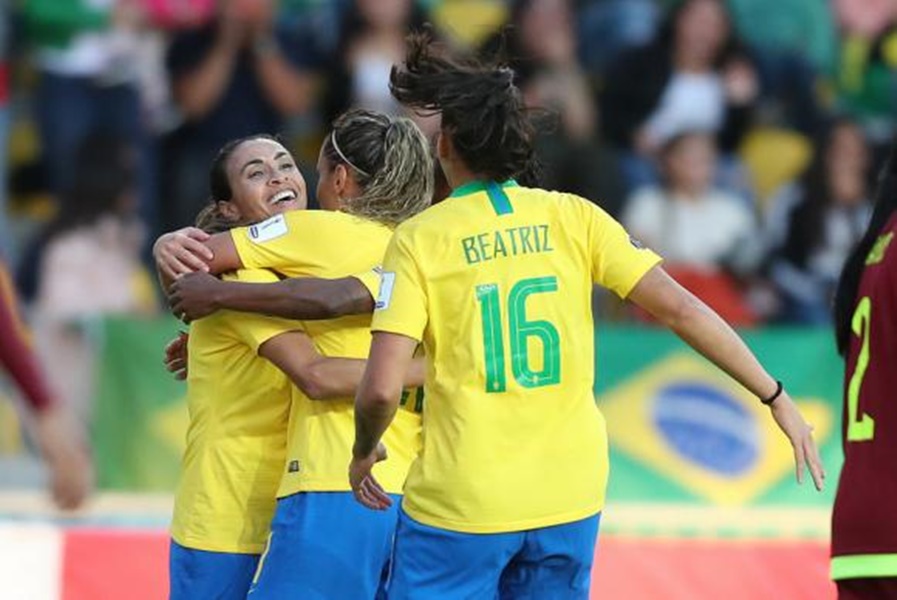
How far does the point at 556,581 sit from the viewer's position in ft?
16.9

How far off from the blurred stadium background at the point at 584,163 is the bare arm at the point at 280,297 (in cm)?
474

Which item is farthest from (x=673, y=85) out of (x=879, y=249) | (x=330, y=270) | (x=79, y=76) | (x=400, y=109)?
(x=879, y=249)

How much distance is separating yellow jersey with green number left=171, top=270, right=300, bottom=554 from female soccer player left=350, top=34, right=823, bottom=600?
75 cm

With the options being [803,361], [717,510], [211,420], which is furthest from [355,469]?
[803,361]

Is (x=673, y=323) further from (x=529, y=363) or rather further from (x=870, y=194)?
(x=870, y=194)

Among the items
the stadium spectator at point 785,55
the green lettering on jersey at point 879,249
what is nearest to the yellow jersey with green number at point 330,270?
the green lettering on jersey at point 879,249

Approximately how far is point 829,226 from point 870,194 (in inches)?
18.3

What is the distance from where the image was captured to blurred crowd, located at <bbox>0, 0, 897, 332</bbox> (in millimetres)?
12680

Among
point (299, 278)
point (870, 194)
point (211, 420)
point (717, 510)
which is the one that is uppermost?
point (870, 194)

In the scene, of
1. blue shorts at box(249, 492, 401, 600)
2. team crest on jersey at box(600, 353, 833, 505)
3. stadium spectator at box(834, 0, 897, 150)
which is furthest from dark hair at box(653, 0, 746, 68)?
blue shorts at box(249, 492, 401, 600)

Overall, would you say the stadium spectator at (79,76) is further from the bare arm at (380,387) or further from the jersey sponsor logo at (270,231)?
the bare arm at (380,387)

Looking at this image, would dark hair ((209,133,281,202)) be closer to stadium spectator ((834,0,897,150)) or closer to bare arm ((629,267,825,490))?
bare arm ((629,267,825,490))

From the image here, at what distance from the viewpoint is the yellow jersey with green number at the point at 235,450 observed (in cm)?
583

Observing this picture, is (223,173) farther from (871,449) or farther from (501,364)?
(871,449)
